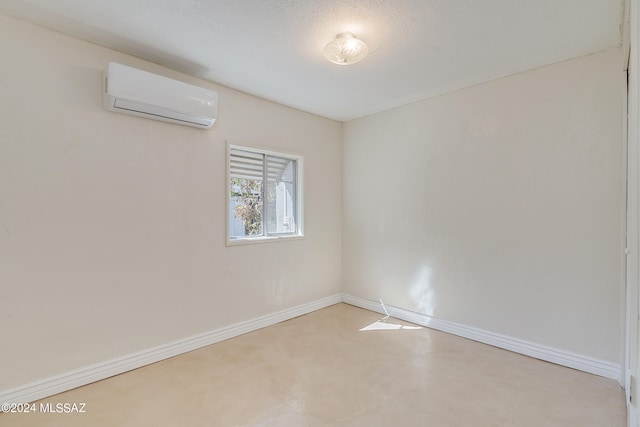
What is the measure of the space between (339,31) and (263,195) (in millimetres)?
1851

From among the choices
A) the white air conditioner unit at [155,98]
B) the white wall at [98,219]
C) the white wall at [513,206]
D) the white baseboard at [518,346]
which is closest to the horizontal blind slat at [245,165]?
the white wall at [98,219]

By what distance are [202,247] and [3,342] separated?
136 centimetres

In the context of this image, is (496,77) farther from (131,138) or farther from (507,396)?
(131,138)

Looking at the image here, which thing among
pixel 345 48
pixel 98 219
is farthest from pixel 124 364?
pixel 345 48

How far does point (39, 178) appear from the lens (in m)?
1.99

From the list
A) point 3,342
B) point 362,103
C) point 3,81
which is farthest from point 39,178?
point 362,103

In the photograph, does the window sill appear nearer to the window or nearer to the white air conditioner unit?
the window

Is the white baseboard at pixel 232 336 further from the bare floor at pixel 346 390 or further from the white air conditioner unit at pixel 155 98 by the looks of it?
A: the white air conditioner unit at pixel 155 98

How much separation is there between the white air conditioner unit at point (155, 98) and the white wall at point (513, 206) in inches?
81.7

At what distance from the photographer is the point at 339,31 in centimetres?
203

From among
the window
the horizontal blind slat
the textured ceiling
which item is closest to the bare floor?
the window

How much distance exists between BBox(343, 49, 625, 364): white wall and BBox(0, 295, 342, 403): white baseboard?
1599 mm

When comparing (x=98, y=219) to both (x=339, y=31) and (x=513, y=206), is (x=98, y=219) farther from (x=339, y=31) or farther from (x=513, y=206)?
(x=513, y=206)

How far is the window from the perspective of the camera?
3.11m
